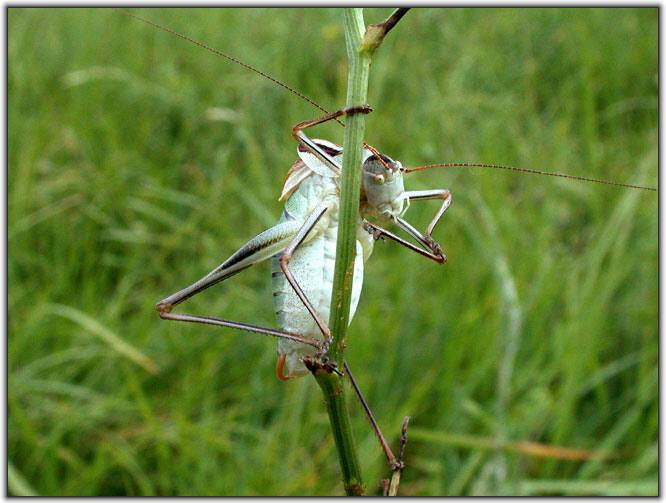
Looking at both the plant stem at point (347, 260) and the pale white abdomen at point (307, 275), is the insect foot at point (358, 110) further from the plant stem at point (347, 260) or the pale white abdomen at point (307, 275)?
the pale white abdomen at point (307, 275)

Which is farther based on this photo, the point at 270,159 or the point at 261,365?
the point at 270,159

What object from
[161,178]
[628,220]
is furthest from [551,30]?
→ [161,178]

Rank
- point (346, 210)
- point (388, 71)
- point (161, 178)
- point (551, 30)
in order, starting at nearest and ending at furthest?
point (346, 210) → point (161, 178) → point (388, 71) → point (551, 30)

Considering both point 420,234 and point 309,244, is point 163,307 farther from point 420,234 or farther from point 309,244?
point 420,234

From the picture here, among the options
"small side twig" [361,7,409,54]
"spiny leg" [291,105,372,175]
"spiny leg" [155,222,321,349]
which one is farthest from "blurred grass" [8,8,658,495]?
"small side twig" [361,7,409,54]

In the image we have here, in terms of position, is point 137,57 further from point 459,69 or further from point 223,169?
point 459,69
